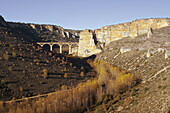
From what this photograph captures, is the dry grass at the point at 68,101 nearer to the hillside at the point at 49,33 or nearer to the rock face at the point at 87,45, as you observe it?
the rock face at the point at 87,45

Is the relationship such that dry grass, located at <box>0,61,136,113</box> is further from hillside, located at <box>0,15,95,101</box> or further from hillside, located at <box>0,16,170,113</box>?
hillside, located at <box>0,15,95,101</box>

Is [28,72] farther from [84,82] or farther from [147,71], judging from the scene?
[147,71]

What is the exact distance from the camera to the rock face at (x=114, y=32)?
258ft

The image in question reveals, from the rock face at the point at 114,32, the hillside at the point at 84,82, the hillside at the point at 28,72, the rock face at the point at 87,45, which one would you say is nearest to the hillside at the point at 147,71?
the hillside at the point at 84,82

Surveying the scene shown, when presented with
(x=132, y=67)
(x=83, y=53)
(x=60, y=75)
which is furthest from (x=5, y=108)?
(x=83, y=53)

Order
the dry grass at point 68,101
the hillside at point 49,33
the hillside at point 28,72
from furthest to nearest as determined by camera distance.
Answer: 1. the hillside at point 49,33
2. the hillside at point 28,72
3. the dry grass at point 68,101

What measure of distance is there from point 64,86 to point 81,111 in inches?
399

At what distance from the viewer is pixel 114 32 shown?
293ft

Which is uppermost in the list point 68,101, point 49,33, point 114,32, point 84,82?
point 49,33

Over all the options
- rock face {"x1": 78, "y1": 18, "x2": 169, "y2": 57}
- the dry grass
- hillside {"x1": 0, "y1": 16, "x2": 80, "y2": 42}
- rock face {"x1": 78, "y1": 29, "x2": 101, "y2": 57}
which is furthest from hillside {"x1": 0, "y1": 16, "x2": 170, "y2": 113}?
hillside {"x1": 0, "y1": 16, "x2": 80, "y2": 42}

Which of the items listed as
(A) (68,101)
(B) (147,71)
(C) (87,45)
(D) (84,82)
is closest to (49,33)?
(C) (87,45)

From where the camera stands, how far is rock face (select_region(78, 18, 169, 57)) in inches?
3095

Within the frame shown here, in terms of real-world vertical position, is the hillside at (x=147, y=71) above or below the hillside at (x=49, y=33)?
below

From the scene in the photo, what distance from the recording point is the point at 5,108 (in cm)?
2708
